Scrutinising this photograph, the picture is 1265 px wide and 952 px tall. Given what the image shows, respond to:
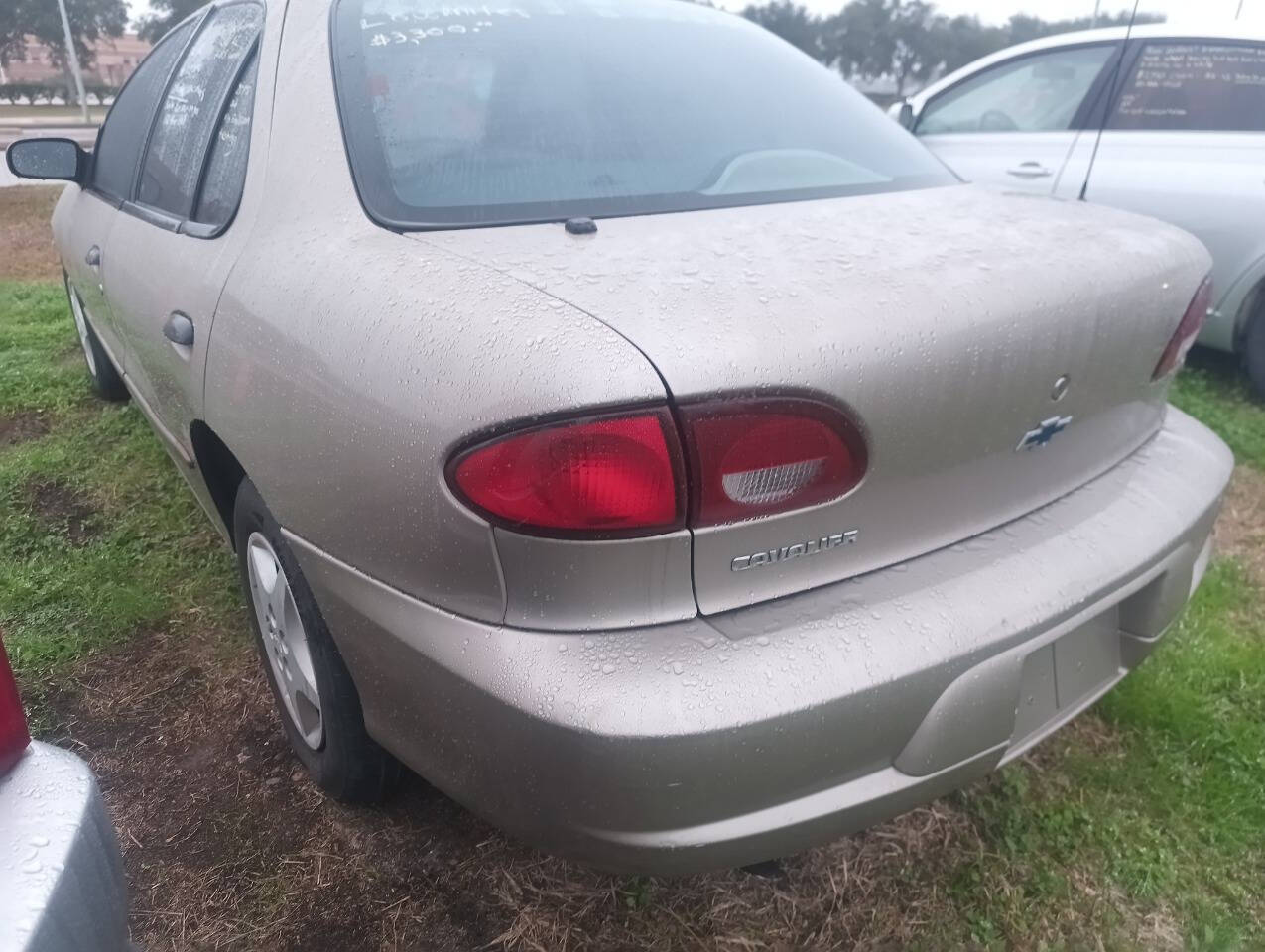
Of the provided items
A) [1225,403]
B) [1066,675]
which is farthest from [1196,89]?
[1066,675]

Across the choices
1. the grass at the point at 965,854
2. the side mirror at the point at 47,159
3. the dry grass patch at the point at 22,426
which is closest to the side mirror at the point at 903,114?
the grass at the point at 965,854

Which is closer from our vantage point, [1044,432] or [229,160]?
[1044,432]

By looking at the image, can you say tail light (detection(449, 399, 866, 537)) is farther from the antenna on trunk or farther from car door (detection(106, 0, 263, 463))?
the antenna on trunk

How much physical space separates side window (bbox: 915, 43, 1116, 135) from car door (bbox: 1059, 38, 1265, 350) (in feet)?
0.71

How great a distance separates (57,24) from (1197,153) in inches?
1429

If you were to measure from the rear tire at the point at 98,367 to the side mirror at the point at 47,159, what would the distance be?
907mm

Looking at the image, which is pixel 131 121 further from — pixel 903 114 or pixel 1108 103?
pixel 1108 103

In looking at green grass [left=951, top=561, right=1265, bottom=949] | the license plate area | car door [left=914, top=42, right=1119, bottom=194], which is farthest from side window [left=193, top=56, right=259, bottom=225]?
car door [left=914, top=42, right=1119, bottom=194]

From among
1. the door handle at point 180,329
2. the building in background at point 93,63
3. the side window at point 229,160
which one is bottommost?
the building in background at point 93,63

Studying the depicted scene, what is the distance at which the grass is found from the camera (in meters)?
1.62

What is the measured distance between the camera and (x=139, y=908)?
1.66m

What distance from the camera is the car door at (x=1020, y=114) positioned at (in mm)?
4387

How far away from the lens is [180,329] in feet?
6.06

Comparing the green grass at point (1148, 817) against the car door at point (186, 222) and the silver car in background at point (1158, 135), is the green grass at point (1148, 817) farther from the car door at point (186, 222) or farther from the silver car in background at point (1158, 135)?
the silver car in background at point (1158, 135)
